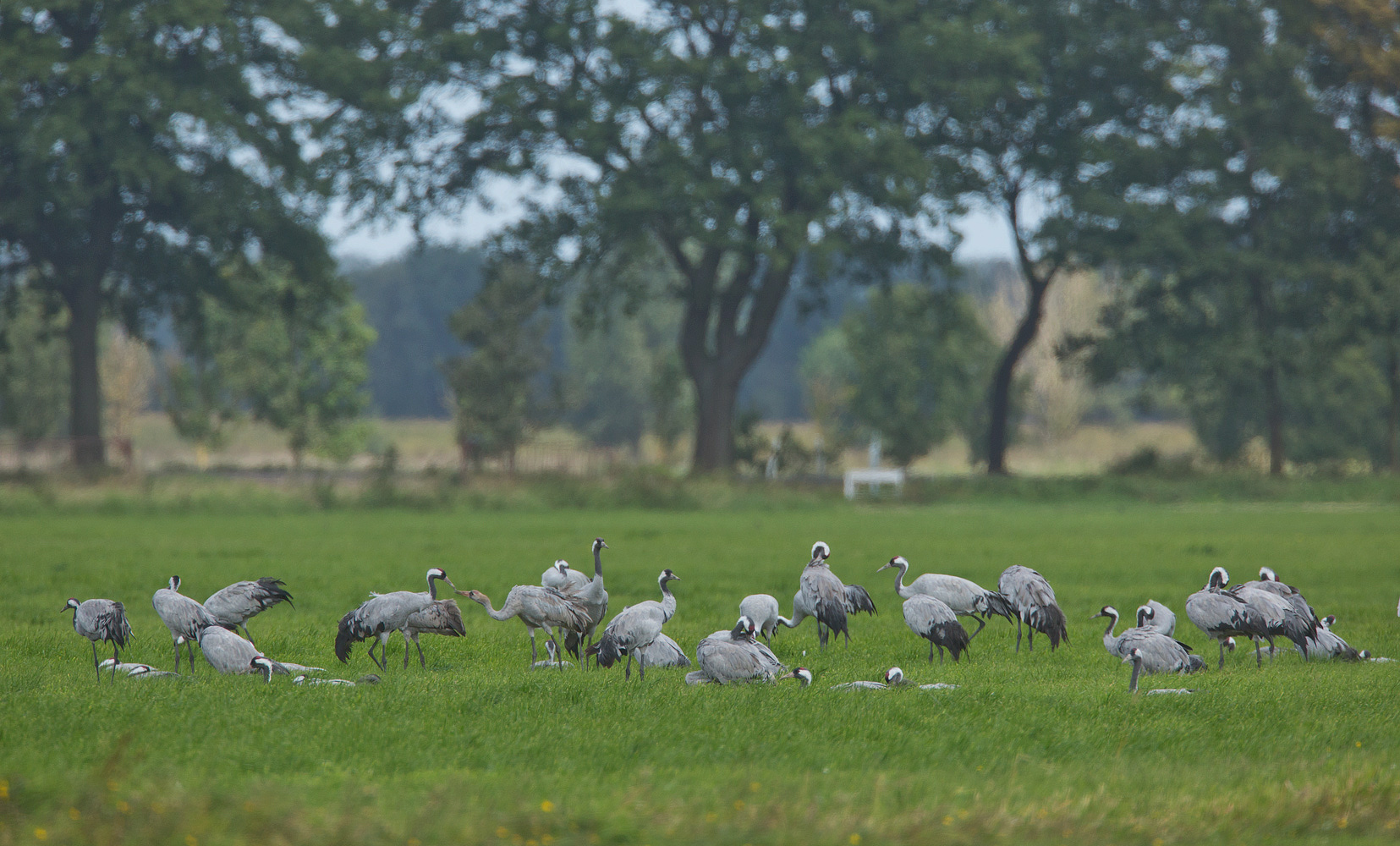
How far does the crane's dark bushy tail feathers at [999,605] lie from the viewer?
1250 cm

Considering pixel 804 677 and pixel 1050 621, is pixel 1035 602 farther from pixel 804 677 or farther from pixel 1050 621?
pixel 804 677

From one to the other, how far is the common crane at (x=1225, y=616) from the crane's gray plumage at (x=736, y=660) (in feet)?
13.1

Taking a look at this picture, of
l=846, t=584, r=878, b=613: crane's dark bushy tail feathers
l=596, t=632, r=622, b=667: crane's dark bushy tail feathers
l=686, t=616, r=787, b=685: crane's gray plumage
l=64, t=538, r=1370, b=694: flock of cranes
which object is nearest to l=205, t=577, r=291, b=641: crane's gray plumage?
l=64, t=538, r=1370, b=694: flock of cranes

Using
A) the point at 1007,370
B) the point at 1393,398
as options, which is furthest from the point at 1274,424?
the point at 1007,370

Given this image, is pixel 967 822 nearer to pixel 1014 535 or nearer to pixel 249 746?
pixel 249 746

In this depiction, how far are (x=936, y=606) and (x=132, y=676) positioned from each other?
683 cm

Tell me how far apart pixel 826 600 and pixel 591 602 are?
2255 mm

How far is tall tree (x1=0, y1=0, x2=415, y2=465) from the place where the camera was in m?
41.0

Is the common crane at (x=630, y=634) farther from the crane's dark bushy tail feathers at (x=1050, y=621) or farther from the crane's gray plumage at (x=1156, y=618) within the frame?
the crane's gray plumage at (x=1156, y=618)

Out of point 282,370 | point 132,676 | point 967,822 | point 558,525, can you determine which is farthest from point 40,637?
point 282,370

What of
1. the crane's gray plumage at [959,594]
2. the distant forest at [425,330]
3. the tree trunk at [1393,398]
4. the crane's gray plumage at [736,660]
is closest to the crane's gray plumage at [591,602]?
the crane's gray plumage at [736,660]

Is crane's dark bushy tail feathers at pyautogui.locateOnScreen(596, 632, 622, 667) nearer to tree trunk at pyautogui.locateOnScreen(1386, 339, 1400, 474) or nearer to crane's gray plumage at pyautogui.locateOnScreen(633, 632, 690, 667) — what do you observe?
crane's gray plumage at pyautogui.locateOnScreen(633, 632, 690, 667)

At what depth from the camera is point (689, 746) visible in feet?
28.2

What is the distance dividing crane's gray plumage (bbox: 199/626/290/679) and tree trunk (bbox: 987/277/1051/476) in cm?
4399
